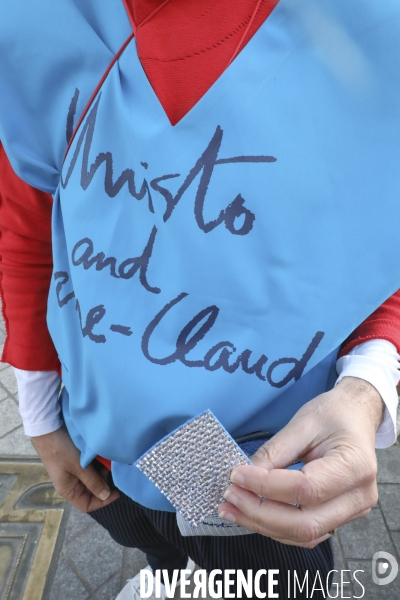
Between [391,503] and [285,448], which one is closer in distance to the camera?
[285,448]

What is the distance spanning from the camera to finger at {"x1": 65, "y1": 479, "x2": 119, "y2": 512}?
100cm

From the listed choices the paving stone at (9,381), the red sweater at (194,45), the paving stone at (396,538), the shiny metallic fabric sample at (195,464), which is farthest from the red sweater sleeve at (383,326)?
the paving stone at (9,381)

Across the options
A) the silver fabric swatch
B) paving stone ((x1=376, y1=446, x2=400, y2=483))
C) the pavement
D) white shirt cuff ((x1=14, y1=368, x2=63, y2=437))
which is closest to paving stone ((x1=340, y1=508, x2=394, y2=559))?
the pavement

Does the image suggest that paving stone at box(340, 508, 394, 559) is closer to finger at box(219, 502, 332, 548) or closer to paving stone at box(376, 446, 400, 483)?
paving stone at box(376, 446, 400, 483)

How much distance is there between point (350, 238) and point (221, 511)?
1.27ft

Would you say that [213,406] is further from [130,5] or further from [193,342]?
[130,5]

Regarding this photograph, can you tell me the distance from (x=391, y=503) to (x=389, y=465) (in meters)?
0.19

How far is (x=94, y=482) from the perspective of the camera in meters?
0.96

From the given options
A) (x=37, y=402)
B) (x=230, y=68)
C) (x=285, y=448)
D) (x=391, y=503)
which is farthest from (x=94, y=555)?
(x=230, y=68)

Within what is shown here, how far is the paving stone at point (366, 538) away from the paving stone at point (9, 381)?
1.74 meters

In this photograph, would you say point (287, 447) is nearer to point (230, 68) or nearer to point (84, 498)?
point (230, 68)

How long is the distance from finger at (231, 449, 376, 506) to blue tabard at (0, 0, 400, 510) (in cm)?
10

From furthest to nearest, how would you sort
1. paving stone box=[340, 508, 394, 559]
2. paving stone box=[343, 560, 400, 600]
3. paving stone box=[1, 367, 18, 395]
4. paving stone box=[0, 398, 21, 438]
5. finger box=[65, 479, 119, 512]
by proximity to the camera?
paving stone box=[1, 367, 18, 395] → paving stone box=[0, 398, 21, 438] → paving stone box=[340, 508, 394, 559] → paving stone box=[343, 560, 400, 600] → finger box=[65, 479, 119, 512]

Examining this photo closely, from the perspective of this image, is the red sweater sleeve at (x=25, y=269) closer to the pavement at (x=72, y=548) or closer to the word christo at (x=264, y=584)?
the word christo at (x=264, y=584)
